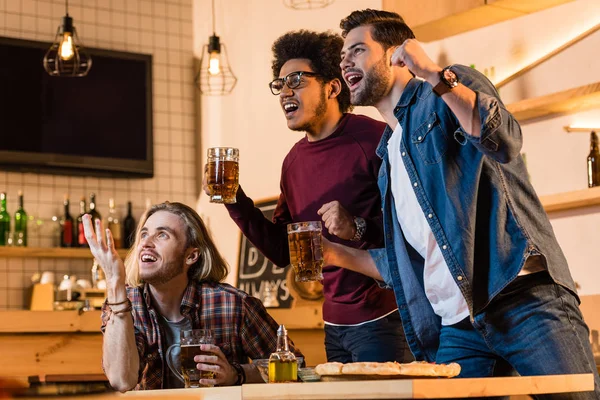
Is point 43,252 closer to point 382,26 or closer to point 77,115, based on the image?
point 77,115

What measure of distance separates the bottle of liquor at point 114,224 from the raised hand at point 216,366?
13.6ft

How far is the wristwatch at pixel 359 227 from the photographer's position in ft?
8.33

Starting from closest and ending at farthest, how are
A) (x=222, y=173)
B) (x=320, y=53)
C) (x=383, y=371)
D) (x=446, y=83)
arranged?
(x=383, y=371) → (x=446, y=83) → (x=222, y=173) → (x=320, y=53)

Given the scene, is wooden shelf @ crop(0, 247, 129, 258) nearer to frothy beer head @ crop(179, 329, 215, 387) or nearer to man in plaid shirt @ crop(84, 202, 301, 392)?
man in plaid shirt @ crop(84, 202, 301, 392)

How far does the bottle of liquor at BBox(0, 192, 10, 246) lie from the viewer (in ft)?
20.1

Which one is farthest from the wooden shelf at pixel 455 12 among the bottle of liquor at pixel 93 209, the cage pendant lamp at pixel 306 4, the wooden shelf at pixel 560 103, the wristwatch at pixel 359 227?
the bottle of liquor at pixel 93 209

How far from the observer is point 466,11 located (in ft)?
13.4

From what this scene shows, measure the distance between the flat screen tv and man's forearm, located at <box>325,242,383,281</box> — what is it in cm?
425

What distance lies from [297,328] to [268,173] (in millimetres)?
2079

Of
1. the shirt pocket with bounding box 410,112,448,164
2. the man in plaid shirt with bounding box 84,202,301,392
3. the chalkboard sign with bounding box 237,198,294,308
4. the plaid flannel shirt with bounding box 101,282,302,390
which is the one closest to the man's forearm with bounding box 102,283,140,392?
the man in plaid shirt with bounding box 84,202,301,392

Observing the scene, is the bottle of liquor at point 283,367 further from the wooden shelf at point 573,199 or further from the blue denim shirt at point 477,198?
the wooden shelf at point 573,199

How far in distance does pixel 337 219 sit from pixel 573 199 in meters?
1.69

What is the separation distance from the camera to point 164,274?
2908 millimetres

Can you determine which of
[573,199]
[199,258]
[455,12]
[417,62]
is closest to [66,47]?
[455,12]
